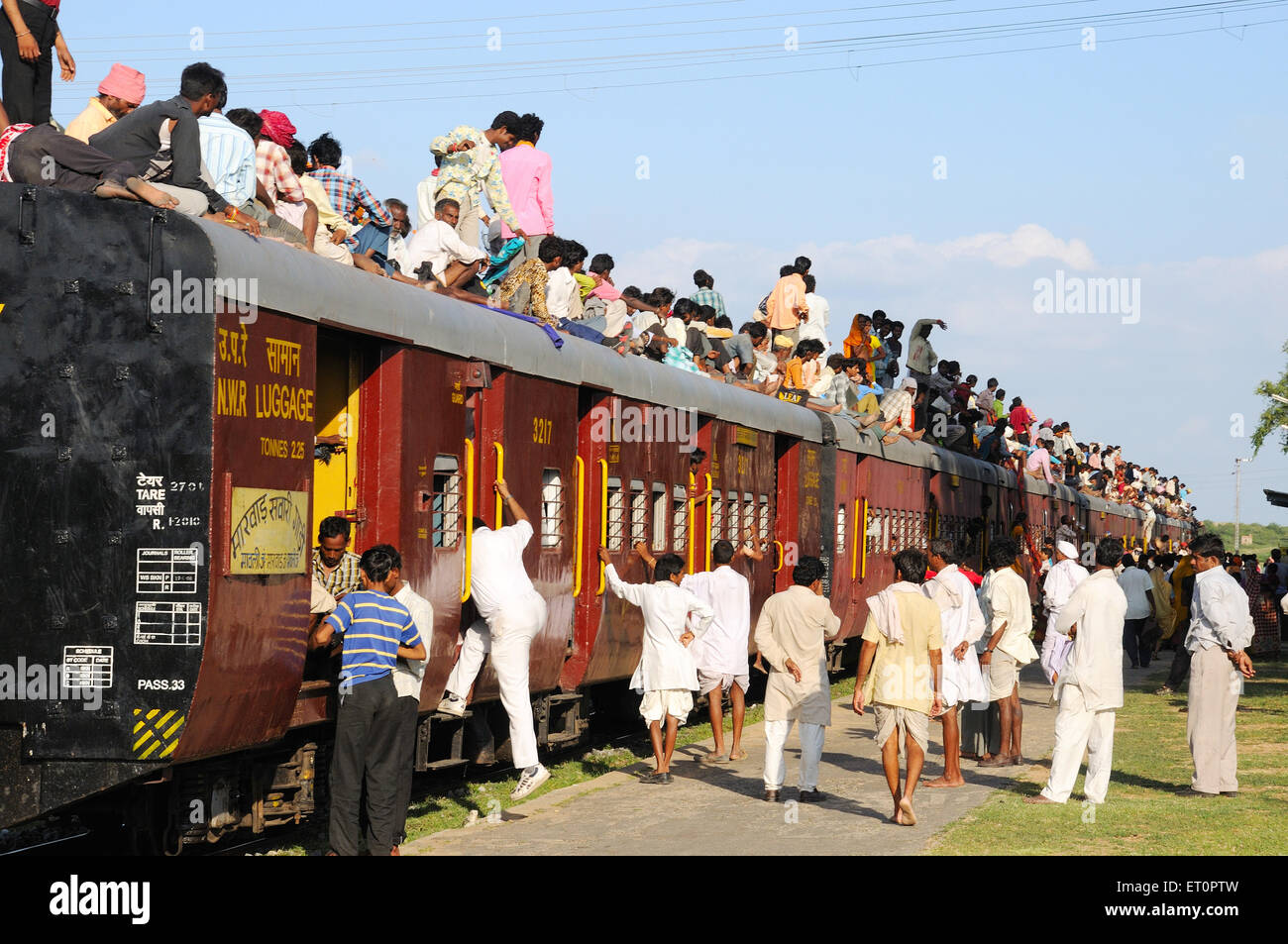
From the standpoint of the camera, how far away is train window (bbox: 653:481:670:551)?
14812 mm

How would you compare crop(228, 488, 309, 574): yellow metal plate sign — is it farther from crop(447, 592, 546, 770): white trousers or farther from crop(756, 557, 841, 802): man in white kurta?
crop(756, 557, 841, 802): man in white kurta

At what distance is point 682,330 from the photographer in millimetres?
18688

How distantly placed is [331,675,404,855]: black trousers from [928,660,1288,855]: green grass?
3322 millimetres

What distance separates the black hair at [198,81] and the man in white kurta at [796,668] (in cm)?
517

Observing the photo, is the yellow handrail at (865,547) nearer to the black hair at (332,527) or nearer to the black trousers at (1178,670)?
the black trousers at (1178,670)

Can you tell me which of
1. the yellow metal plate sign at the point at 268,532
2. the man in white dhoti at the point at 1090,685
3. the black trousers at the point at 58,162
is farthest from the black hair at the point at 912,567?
the black trousers at the point at 58,162

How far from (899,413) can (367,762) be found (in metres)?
17.8

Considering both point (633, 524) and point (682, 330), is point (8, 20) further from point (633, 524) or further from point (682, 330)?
point (682, 330)

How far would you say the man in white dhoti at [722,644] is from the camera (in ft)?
46.8

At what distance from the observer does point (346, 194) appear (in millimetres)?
13172

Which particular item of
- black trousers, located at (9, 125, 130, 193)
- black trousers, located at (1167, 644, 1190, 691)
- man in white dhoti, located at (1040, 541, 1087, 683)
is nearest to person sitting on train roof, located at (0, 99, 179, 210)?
black trousers, located at (9, 125, 130, 193)

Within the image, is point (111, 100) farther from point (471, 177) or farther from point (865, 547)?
point (865, 547)

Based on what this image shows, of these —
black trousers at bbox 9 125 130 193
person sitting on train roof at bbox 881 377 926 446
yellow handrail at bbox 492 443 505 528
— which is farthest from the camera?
person sitting on train roof at bbox 881 377 926 446
